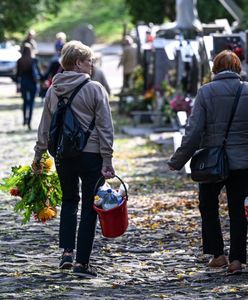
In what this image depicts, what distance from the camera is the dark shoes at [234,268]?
923 cm

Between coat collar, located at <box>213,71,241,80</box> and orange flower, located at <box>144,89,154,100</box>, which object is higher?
coat collar, located at <box>213,71,241,80</box>

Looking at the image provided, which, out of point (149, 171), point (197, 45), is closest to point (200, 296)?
point (149, 171)

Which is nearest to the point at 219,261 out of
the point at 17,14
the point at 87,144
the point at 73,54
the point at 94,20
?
the point at 87,144

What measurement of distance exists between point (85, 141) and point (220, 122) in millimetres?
1007

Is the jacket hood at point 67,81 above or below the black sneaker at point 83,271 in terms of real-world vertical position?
above

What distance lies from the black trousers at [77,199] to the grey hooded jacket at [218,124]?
0.68 meters

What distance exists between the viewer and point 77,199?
9422mm

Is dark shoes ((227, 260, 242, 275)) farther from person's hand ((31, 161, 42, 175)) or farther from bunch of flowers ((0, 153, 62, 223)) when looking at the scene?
person's hand ((31, 161, 42, 175))

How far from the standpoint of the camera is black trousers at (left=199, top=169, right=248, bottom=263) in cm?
934

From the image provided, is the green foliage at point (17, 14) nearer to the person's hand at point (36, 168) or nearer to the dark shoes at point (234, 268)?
the person's hand at point (36, 168)

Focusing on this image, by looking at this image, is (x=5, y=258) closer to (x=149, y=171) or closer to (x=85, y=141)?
(x=85, y=141)

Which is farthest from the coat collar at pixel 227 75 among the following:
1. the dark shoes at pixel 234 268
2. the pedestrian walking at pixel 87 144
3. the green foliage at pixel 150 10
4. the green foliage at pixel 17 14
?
the green foliage at pixel 150 10

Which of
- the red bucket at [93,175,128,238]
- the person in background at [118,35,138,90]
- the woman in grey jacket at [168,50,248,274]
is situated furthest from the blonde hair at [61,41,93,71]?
the person in background at [118,35,138,90]

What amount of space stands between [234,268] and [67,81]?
6.02ft
